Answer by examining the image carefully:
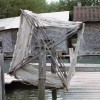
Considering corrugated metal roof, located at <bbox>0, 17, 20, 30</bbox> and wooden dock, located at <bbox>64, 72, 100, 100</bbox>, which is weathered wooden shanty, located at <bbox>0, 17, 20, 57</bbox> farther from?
wooden dock, located at <bbox>64, 72, 100, 100</bbox>

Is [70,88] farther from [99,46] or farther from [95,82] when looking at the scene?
[99,46]

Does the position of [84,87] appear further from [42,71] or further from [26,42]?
[42,71]

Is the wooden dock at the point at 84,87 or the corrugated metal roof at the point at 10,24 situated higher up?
the corrugated metal roof at the point at 10,24

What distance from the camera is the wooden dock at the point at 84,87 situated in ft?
31.7

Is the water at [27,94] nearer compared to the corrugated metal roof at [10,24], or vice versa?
the water at [27,94]

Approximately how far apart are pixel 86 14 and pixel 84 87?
60.1 ft

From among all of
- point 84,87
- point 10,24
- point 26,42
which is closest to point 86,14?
point 10,24

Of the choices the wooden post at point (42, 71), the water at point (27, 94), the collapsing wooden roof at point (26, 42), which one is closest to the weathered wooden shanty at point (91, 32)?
the water at point (27, 94)

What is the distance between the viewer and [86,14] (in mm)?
28531

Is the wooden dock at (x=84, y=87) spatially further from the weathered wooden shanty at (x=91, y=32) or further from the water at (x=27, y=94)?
the weathered wooden shanty at (x=91, y=32)

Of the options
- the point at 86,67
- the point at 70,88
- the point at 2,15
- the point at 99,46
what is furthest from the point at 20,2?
the point at 70,88

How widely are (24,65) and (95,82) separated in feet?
9.50

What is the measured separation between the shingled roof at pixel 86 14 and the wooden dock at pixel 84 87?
15.5 meters

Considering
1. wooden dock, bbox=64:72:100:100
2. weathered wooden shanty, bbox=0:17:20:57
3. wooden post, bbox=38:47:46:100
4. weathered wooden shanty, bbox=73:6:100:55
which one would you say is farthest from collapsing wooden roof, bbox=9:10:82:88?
weathered wooden shanty, bbox=0:17:20:57
